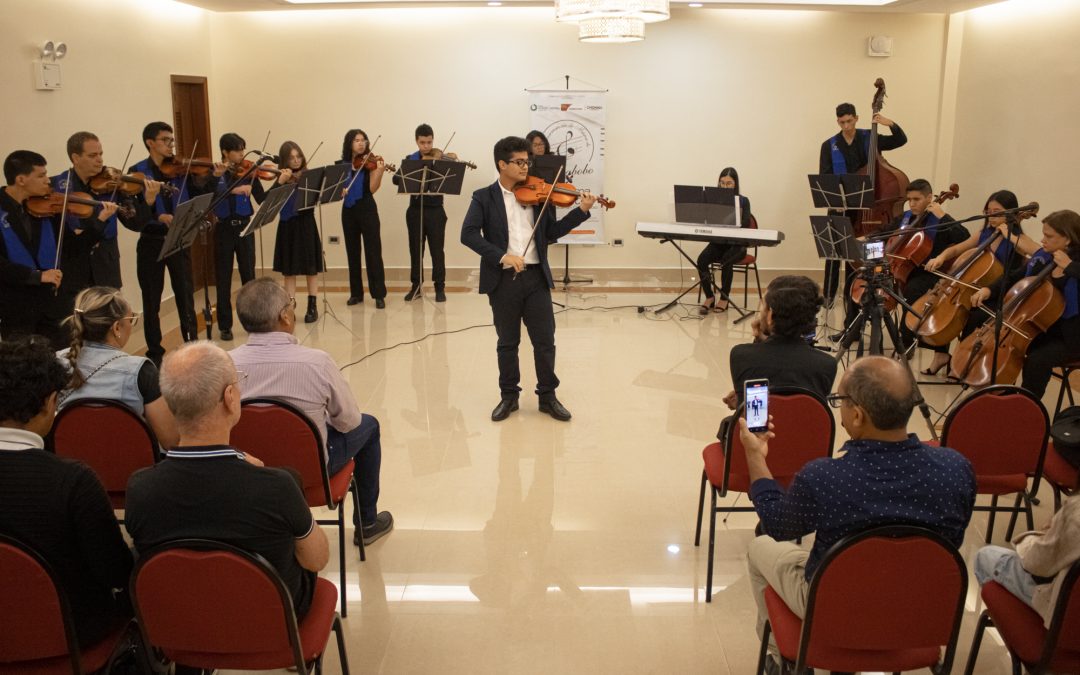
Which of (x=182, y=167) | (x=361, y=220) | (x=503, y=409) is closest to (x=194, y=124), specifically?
(x=361, y=220)

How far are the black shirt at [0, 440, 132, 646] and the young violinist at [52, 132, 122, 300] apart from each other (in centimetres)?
325

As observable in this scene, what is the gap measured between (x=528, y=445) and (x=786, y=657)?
271cm

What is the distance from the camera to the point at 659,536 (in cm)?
391

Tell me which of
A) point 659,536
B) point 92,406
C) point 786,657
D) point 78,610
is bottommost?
point 659,536

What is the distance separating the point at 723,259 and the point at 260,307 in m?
5.86

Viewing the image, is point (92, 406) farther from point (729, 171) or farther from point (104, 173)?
point (729, 171)

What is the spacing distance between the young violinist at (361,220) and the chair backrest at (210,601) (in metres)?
6.33

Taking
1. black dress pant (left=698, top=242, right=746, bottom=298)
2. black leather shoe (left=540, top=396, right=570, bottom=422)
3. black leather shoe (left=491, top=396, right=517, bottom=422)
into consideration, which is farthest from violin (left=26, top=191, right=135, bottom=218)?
black dress pant (left=698, top=242, right=746, bottom=298)

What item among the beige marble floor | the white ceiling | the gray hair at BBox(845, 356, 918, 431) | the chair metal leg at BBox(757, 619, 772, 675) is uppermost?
the white ceiling

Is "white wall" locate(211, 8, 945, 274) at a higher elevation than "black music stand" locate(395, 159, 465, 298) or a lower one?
higher

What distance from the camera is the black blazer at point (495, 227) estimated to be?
4973 mm

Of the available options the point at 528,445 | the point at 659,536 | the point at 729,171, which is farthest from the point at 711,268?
the point at 659,536

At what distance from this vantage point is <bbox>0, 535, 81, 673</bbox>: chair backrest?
6.68 ft

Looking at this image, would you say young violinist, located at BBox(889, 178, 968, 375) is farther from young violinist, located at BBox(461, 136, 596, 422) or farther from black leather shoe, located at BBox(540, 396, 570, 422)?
young violinist, located at BBox(461, 136, 596, 422)
